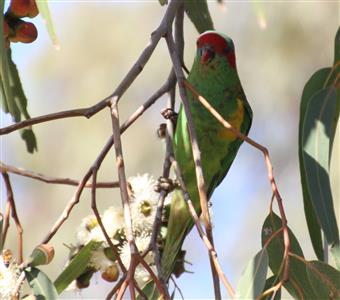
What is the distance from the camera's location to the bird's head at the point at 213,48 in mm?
1749

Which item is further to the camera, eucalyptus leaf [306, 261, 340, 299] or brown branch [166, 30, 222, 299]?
eucalyptus leaf [306, 261, 340, 299]

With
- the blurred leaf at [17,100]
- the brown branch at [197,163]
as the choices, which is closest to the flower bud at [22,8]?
the blurred leaf at [17,100]

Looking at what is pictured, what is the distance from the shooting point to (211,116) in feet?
5.86

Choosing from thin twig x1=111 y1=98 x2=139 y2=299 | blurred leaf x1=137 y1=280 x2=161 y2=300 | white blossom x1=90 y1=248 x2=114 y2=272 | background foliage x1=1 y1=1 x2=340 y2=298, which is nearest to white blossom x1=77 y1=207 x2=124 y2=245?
white blossom x1=90 y1=248 x2=114 y2=272

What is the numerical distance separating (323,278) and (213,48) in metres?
0.77

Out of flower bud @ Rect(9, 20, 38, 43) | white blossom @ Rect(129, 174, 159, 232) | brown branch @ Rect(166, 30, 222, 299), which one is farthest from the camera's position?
white blossom @ Rect(129, 174, 159, 232)

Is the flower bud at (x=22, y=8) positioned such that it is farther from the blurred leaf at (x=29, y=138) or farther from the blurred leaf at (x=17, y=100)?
the blurred leaf at (x=29, y=138)

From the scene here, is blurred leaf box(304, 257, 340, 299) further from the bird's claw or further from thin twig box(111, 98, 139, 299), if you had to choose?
the bird's claw

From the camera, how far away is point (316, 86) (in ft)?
5.14

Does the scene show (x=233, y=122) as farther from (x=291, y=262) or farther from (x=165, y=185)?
(x=291, y=262)

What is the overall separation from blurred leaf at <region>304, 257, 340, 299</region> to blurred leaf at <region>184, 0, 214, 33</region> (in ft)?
2.28

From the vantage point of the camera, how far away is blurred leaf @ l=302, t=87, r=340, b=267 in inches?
52.7

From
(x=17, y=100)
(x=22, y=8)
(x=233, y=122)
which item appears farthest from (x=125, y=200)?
(x=233, y=122)

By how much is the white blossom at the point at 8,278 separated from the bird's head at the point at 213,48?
28.9 inches
